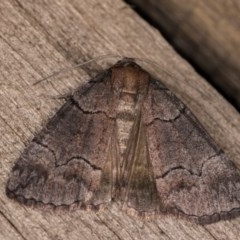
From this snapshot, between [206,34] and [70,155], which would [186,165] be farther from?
→ [206,34]

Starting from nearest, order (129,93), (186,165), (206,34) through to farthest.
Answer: (186,165)
(129,93)
(206,34)

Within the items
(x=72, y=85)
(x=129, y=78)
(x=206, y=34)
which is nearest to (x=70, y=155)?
(x=72, y=85)

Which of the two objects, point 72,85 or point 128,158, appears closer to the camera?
point 128,158

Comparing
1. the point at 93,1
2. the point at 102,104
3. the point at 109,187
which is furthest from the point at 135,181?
the point at 93,1

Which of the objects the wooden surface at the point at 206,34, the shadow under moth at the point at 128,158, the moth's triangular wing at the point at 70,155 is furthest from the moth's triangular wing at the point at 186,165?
the wooden surface at the point at 206,34

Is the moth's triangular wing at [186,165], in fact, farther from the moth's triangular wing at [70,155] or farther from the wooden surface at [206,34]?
the wooden surface at [206,34]

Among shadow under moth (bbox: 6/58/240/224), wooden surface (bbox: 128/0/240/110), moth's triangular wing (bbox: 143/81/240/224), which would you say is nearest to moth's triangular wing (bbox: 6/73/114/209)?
shadow under moth (bbox: 6/58/240/224)
